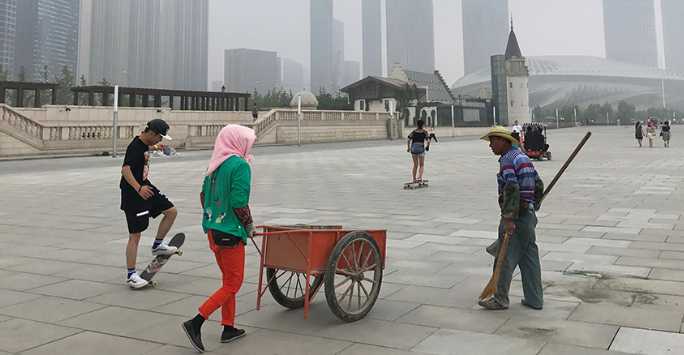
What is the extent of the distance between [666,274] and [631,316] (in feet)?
5.30

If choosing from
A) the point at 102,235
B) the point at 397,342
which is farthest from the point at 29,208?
the point at 397,342

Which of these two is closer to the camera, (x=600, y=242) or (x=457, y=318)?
(x=457, y=318)

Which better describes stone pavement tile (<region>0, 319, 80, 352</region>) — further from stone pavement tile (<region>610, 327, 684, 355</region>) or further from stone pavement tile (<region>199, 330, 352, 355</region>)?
stone pavement tile (<region>610, 327, 684, 355</region>)

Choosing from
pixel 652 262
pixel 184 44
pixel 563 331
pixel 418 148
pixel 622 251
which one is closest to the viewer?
pixel 563 331

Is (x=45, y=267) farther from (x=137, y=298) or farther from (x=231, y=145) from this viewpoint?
(x=231, y=145)

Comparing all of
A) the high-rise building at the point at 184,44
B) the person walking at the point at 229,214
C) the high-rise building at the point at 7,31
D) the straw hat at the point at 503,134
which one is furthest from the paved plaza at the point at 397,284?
the high-rise building at the point at 184,44

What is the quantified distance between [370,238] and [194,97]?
48.9 metres

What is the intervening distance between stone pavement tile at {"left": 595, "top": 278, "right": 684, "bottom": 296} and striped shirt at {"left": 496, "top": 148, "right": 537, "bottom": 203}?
4.77 ft

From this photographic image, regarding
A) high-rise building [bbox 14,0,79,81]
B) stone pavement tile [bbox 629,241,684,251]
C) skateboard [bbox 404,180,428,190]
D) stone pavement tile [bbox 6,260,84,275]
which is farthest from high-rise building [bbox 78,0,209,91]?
stone pavement tile [bbox 629,241,684,251]

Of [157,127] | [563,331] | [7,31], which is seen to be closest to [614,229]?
[563,331]

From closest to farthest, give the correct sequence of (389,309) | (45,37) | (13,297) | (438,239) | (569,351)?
(569,351)
(389,309)
(13,297)
(438,239)
(45,37)

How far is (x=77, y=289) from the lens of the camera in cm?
517

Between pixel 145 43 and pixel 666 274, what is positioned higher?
pixel 145 43

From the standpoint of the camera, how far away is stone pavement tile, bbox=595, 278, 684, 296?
4.89 meters
